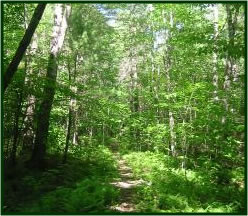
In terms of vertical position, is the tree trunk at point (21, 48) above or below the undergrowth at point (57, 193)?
above

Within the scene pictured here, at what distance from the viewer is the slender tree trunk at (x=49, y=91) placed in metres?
10.6

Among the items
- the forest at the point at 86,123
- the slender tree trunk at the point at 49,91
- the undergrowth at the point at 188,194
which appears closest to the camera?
the undergrowth at the point at 188,194

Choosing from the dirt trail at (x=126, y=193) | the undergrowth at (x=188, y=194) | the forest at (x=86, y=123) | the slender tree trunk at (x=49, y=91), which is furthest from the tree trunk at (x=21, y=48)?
the undergrowth at (x=188, y=194)

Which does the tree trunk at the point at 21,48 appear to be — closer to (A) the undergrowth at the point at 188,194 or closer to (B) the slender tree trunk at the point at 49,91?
(B) the slender tree trunk at the point at 49,91

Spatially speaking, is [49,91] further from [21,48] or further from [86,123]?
[86,123]

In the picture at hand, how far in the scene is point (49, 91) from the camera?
35.0ft

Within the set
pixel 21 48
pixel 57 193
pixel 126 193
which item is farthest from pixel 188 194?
pixel 21 48

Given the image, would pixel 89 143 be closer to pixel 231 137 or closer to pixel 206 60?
pixel 206 60

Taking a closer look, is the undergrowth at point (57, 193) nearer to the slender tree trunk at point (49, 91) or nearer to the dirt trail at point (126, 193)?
the dirt trail at point (126, 193)

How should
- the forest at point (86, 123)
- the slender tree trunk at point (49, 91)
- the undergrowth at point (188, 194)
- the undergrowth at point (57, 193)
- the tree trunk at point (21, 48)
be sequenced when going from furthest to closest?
1. the slender tree trunk at point (49, 91)
2. the tree trunk at point (21, 48)
3. the forest at point (86, 123)
4. the undergrowth at point (188, 194)
5. the undergrowth at point (57, 193)

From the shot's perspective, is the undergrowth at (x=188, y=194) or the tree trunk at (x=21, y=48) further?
the tree trunk at (x=21, y=48)

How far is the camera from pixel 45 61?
1060cm

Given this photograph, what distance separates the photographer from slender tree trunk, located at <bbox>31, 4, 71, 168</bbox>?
34.8 feet

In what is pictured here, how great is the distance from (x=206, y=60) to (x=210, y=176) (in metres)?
12.7
